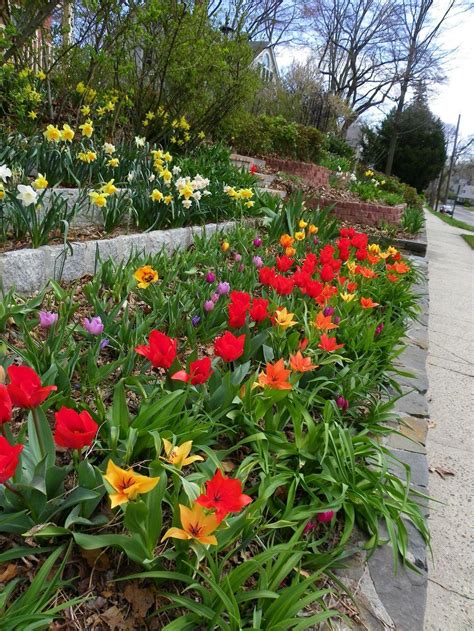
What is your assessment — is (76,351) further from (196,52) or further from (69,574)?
(196,52)

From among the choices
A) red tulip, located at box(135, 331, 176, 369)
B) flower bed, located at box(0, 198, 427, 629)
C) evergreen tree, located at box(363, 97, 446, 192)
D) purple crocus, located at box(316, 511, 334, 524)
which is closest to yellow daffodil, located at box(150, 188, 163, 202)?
flower bed, located at box(0, 198, 427, 629)

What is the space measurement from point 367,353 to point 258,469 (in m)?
1.15

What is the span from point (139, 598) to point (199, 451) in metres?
0.50

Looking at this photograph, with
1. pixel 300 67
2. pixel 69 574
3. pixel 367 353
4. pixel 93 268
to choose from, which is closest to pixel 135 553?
pixel 69 574

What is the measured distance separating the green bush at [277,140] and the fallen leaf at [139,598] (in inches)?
339

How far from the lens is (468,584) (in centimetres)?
158

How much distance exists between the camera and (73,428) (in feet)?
3.42

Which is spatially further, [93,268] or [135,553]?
[93,268]

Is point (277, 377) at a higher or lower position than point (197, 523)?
higher

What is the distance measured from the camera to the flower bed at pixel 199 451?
1082 mm

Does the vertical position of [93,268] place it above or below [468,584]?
above

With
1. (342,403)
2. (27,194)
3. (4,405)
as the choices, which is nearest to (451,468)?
(342,403)

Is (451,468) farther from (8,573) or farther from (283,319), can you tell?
(8,573)

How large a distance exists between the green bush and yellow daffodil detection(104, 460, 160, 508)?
8.57 m
